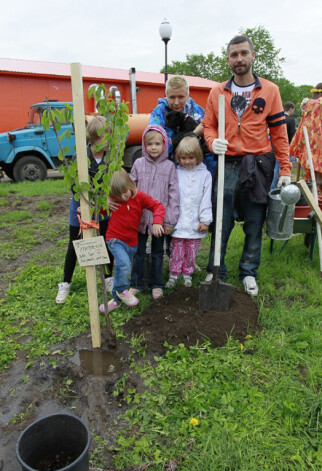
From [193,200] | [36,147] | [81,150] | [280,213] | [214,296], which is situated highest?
[36,147]

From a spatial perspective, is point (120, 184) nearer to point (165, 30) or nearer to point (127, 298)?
point (127, 298)

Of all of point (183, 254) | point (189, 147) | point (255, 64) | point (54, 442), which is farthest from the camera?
point (255, 64)

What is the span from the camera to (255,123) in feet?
9.58

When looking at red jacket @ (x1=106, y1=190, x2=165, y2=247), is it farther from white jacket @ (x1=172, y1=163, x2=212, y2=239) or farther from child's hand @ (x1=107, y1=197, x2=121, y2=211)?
white jacket @ (x1=172, y1=163, x2=212, y2=239)

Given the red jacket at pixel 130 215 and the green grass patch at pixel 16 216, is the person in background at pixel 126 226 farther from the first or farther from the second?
the green grass patch at pixel 16 216

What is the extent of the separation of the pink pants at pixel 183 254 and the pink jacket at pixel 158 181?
12.1 inches

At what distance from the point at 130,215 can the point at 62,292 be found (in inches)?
41.3

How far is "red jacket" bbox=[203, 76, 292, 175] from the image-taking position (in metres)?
2.89

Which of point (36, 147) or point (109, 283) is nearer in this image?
point (109, 283)

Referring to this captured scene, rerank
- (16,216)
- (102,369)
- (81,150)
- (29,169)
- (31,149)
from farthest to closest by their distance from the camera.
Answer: (29,169), (31,149), (16,216), (102,369), (81,150)

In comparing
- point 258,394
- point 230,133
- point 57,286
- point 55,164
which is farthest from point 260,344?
point 55,164

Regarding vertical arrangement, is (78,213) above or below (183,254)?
above

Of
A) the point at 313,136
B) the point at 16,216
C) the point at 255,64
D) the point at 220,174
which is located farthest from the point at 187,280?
the point at 255,64

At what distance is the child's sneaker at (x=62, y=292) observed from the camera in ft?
10.7
